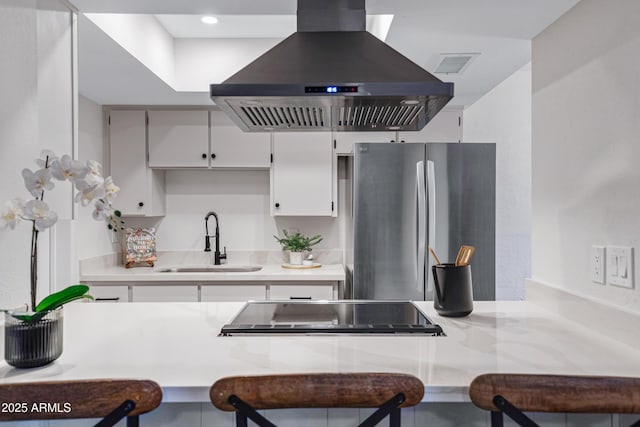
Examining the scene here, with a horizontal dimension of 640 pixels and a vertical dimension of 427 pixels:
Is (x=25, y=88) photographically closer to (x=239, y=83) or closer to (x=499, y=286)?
(x=239, y=83)

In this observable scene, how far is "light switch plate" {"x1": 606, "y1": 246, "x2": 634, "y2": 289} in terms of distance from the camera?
1368mm

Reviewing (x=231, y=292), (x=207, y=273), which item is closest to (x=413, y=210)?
(x=231, y=292)

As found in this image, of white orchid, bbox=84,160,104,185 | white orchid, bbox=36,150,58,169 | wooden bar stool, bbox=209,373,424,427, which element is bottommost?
wooden bar stool, bbox=209,373,424,427

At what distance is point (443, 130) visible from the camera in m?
3.50

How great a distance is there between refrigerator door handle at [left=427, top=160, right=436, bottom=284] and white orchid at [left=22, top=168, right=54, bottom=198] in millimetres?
2150

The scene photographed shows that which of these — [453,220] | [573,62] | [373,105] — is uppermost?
[573,62]

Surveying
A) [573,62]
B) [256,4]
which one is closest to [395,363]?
[573,62]

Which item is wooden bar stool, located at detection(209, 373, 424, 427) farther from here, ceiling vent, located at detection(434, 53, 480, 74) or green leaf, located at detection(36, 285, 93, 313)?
ceiling vent, located at detection(434, 53, 480, 74)

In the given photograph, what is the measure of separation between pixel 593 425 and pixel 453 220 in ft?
5.71

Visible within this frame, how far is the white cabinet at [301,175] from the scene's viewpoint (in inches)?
136

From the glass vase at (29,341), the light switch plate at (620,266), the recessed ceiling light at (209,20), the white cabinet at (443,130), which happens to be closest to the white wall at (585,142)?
the light switch plate at (620,266)

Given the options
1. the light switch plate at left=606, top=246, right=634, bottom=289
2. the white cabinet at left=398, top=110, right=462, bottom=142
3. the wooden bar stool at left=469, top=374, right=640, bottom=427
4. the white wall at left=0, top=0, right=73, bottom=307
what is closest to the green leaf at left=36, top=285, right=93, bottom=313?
the white wall at left=0, top=0, right=73, bottom=307

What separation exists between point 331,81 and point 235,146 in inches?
83.5

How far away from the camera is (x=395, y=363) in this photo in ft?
3.73
